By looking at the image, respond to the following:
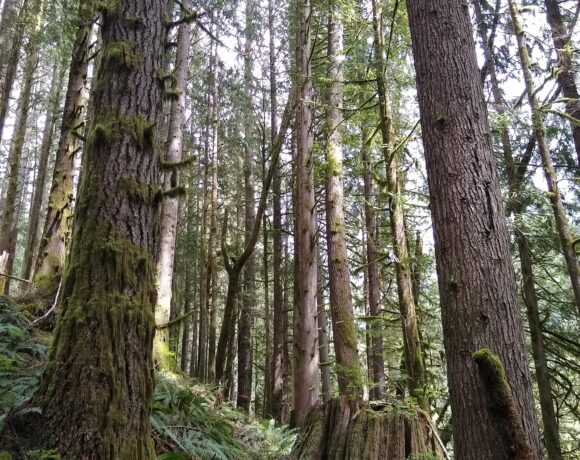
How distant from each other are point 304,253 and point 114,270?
182 inches

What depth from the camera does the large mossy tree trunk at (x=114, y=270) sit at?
299 cm

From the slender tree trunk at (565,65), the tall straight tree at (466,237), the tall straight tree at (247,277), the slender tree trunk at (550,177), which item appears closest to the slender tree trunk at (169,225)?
the tall straight tree at (247,277)

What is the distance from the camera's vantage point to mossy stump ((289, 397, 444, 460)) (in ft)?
12.2

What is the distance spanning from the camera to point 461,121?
141 inches

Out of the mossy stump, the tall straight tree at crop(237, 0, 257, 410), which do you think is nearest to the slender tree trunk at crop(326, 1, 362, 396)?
the mossy stump

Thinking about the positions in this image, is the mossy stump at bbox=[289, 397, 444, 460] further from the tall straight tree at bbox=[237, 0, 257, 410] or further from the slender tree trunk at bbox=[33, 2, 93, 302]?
the tall straight tree at bbox=[237, 0, 257, 410]

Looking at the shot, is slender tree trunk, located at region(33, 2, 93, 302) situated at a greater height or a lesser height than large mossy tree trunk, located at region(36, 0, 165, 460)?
greater

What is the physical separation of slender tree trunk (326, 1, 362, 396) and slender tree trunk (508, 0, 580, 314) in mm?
3615

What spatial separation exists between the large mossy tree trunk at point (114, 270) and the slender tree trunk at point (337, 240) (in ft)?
15.6

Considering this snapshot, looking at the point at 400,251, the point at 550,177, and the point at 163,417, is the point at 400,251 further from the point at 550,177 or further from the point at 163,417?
the point at 163,417

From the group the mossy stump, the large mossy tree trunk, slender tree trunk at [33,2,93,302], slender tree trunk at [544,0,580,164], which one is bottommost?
the mossy stump

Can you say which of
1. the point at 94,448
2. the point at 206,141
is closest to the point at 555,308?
the point at 94,448

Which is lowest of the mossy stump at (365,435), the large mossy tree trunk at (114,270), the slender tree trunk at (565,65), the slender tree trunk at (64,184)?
the mossy stump at (365,435)

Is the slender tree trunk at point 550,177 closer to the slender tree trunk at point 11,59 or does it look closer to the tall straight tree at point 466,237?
the tall straight tree at point 466,237
